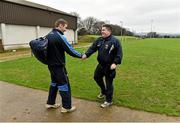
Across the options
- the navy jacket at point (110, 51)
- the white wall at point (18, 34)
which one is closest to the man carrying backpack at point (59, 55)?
the navy jacket at point (110, 51)

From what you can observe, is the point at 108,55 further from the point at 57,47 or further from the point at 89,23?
the point at 89,23

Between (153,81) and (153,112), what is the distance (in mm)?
2693

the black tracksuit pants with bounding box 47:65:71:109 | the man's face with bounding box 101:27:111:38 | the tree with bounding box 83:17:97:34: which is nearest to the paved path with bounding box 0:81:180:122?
the black tracksuit pants with bounding box 47:65:71:109

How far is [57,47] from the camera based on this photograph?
4016 millimetres

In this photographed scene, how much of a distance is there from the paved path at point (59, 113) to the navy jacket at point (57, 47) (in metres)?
1.05

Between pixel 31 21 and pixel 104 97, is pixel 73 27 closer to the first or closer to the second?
pixel 31 21

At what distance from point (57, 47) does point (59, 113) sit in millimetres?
1342

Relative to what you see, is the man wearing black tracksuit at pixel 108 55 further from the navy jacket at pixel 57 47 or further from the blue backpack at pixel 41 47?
the blue backpack at pixel 41 47

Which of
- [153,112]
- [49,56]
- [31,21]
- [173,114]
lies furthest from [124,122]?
[31,21]

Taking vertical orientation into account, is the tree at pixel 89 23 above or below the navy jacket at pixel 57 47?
above

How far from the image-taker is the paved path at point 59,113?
396cm

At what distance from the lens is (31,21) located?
28.6 m

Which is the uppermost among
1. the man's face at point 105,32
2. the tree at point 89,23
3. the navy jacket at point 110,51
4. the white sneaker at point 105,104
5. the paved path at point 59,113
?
the tree at point 89,23

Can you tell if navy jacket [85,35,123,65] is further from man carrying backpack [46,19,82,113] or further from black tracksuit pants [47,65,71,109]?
black tracksuit pants [47,65,71,109]
